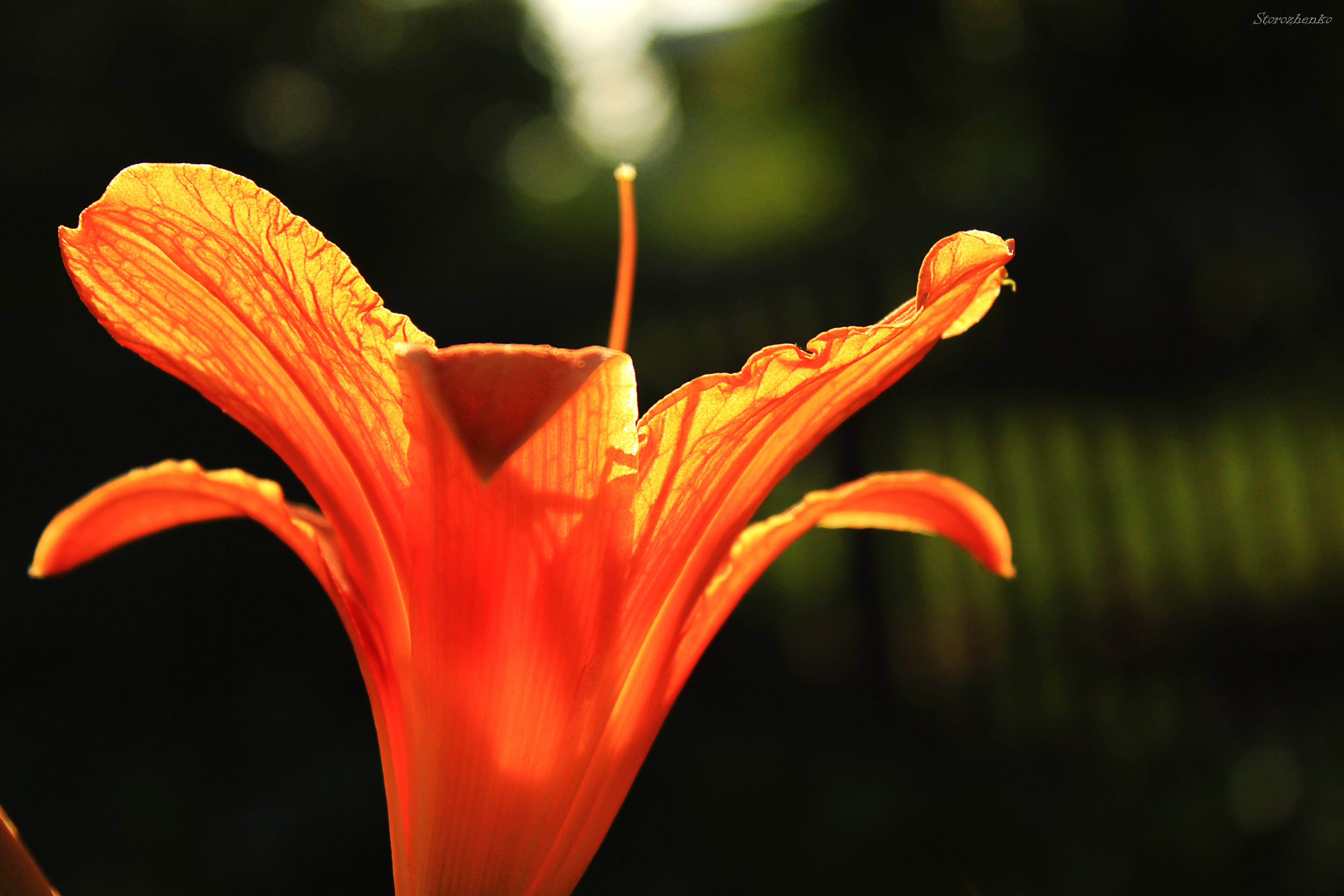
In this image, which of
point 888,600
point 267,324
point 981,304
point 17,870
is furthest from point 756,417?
point 888,600

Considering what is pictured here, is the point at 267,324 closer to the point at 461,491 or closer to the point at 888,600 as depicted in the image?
the point at 461,491

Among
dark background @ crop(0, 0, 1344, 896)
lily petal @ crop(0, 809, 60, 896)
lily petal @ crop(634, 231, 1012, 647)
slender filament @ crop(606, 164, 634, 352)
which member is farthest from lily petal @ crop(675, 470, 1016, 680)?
dark background @ crop(0, 0, 1344, 896)

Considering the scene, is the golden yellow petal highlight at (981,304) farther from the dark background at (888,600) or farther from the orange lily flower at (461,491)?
the dark background at (888,600)

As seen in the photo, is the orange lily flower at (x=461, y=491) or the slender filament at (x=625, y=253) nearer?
the orange lily flower at (x=461, y=491)

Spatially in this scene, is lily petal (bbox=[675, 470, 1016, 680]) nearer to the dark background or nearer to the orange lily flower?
the orange lily flower

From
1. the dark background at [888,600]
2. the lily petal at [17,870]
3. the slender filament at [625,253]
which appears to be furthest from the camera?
the dark background at [888,600]

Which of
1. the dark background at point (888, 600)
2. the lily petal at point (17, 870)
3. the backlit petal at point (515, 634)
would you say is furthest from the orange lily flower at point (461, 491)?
the dark background at point (888, 600)

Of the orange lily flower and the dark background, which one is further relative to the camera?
the dark background
